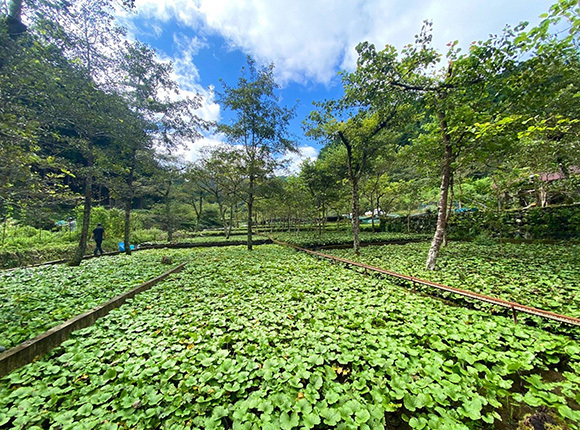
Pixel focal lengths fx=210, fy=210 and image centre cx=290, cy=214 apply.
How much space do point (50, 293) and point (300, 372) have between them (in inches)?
206

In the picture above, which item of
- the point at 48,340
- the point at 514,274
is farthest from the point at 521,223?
the point at 48,340

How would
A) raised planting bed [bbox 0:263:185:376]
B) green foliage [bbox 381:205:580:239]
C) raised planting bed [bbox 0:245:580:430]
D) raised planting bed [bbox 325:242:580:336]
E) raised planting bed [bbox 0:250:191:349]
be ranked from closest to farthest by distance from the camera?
raised planting bed [bbox 0:245:580:430] → raised planting bed [bbox 0:263:185:376] → raised planting bed [bbox 0:250:191:349] → raised planting bed [bbox 325:242:580:336] → green foliage [bbox 381:205:580:239]

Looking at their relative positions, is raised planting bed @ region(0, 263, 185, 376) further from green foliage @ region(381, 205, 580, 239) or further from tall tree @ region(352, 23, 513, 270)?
green foliage @ region(381, 205, 580, 239)

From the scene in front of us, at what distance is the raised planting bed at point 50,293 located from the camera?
2832mm

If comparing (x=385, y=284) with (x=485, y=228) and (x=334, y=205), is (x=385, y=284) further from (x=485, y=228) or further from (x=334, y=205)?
(x=334, y=205)

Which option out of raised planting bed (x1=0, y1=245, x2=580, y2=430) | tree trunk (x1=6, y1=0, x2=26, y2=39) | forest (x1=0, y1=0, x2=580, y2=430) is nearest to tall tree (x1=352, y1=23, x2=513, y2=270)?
forest (x1=0, y1=0, x2=580, y2=430)

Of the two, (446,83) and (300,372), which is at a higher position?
(446,83)

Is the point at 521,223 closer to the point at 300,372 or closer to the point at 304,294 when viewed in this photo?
the point at 304,294

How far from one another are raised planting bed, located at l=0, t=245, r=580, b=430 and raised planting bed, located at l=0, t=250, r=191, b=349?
0.64 meters

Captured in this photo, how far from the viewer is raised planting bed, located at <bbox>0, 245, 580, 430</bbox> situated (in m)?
1.59

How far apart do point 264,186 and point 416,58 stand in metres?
6.92

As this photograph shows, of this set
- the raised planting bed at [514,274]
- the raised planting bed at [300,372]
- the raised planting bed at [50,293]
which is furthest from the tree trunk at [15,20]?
the raised planting bed at [514,274]

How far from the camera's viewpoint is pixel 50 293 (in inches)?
162

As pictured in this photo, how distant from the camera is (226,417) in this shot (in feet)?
5.52
